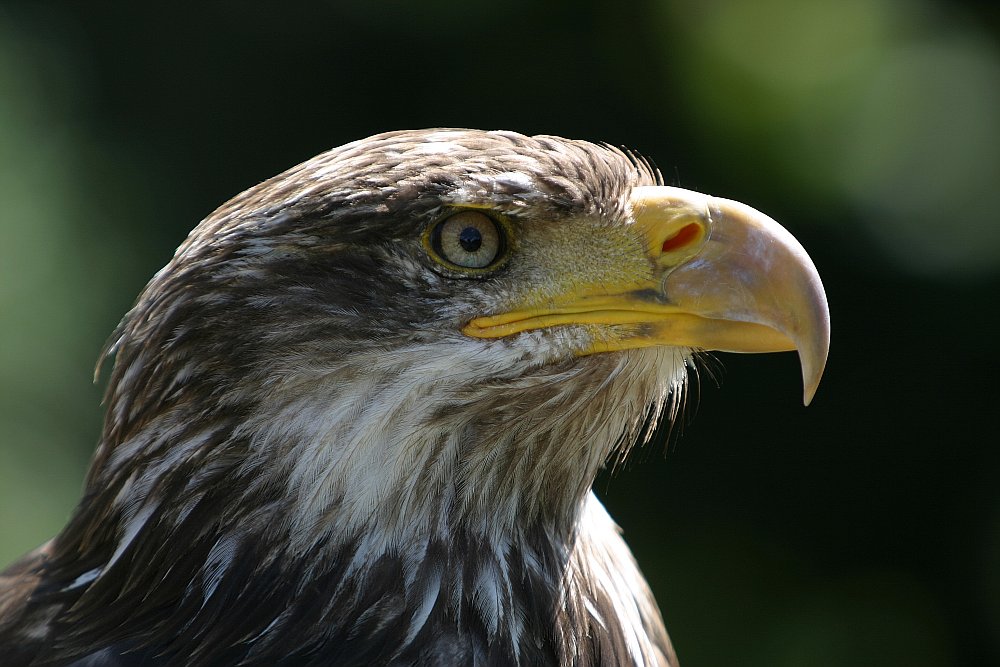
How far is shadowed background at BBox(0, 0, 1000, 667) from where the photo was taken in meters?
4.11

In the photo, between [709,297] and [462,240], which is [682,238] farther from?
[462,240]

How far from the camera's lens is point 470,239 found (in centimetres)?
196

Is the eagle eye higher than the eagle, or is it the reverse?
the eagle eye

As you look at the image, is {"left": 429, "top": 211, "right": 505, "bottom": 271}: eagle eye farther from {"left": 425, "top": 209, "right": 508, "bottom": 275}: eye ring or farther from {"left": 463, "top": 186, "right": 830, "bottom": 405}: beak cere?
{"left": 463, "top": 186, "right": 830, "bottom": 405}: beak cere

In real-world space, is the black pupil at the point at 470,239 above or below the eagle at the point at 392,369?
above

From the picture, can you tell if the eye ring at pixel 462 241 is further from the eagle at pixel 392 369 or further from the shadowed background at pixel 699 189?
the shadowed background at pixel 699 189

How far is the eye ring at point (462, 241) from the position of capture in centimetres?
196

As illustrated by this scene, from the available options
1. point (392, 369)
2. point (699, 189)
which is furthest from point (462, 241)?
point (699, 189)

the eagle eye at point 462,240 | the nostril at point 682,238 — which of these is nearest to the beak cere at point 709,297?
the nostril at point 682,238

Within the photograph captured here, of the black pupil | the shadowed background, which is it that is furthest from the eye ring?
the shadowed background

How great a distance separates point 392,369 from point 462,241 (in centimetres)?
24

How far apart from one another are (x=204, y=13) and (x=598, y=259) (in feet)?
9.87

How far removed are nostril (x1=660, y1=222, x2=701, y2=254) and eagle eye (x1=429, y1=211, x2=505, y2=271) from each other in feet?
0.99

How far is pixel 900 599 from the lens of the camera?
14.2 feet
